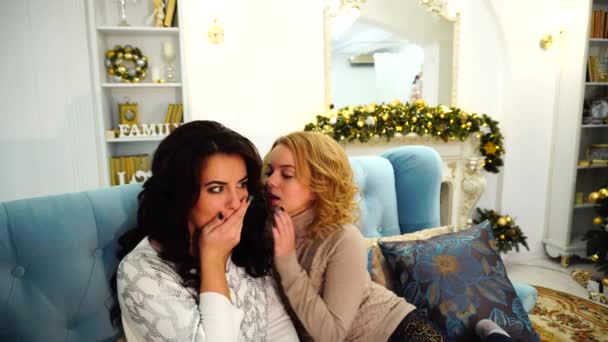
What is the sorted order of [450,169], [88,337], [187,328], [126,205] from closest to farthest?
1. [187,328]
2. [88,337]
3. [126,205]
4. [450,169]

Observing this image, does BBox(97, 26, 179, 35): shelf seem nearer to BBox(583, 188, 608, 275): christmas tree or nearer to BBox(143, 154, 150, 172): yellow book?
BBox(143, 154, 150, 172): yellow book

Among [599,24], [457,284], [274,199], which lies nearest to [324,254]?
[274,199]

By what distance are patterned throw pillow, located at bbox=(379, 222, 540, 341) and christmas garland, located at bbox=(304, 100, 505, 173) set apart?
187 cm

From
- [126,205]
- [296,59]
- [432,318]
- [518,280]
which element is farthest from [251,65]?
[518,280]

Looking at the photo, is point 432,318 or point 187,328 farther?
point 432,318

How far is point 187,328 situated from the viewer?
774 mm

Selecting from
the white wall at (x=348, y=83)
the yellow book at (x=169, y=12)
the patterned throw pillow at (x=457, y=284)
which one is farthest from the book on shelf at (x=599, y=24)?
the yellow book at (x=169, y=12)

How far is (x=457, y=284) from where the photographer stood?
4.28 feet

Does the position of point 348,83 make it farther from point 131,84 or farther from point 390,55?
point 131,84

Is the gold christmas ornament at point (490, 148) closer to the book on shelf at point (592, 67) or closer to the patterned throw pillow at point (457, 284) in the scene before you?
the book on shelf at point (592, 67)

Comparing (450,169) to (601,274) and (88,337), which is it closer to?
(601,274)

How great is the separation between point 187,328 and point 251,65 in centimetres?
288

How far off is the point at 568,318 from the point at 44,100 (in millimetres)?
3959

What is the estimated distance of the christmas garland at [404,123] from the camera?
10.6ft
